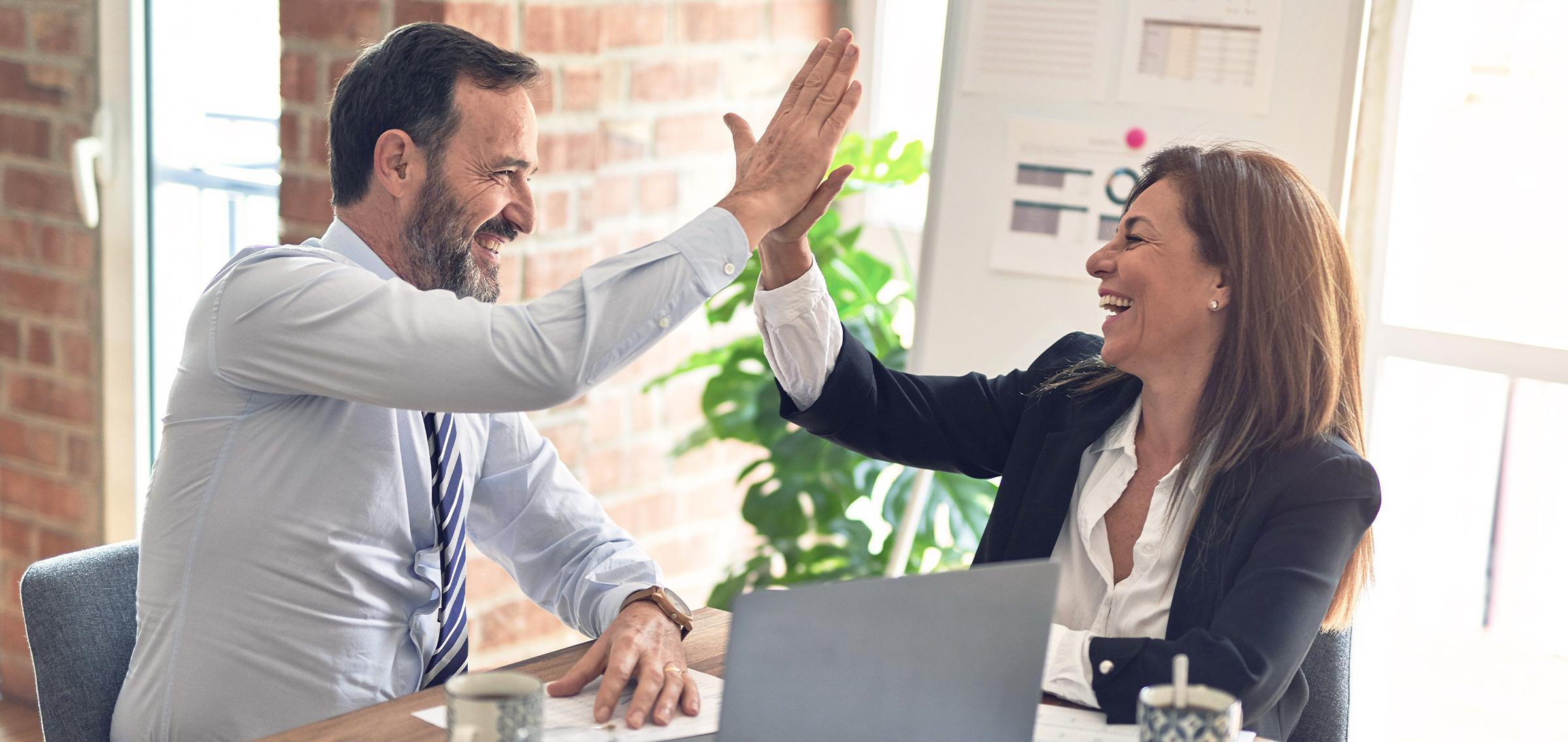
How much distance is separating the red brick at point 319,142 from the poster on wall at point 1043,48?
117 centimetres

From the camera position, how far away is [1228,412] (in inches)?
61.6

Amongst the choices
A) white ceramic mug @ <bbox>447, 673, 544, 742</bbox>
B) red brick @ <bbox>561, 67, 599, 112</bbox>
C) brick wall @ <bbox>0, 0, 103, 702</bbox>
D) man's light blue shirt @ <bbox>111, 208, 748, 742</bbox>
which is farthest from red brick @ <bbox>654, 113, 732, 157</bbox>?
white ceramic mug @ <bbox>447, 673, 544, 742</bbox>

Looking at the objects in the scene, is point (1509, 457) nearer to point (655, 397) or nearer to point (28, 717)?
point (655, 397)

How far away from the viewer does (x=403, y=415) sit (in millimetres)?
1494

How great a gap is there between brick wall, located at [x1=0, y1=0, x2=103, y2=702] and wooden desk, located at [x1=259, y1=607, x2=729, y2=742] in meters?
1.96

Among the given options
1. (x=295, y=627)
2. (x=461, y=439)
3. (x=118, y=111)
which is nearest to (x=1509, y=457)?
(x=461, y=439)

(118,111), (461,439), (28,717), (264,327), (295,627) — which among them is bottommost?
(28,717)

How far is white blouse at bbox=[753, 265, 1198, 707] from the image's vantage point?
4.97ft

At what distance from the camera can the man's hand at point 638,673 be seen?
49.0 inches

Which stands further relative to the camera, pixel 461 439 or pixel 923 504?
pixel 923 504

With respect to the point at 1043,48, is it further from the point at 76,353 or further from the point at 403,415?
the point at 76,353

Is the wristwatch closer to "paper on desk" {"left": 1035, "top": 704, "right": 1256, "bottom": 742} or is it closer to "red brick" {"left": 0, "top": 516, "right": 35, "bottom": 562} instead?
"paper on desk" {"left": 1035, "top": 704, "right": 1256, "bottom": 742}

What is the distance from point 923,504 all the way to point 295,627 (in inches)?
58.7

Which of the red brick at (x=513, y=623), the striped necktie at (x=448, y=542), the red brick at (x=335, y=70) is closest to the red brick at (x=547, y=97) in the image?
the red brick at (x=335, y=70)
